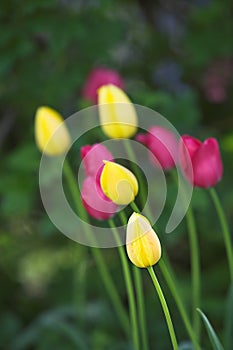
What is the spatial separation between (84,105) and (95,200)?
1.95ft

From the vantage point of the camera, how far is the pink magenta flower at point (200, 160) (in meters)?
0.92

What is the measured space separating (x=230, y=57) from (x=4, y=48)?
60cm

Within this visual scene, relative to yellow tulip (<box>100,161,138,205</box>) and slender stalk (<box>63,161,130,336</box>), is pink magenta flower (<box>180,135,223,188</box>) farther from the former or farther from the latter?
slender stalk (<box>63,161,130,336</box>)

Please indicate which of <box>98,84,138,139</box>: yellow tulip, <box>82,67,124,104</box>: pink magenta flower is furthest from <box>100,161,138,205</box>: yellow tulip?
<box>82,67,124,104</box>: pink magenta flower

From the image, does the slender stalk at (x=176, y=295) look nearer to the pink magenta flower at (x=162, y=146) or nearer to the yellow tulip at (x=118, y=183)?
the yellow tulip at (x=118, y=183)

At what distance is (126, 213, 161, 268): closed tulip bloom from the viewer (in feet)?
2.51

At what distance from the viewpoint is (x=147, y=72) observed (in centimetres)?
186

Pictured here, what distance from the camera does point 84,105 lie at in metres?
1.48

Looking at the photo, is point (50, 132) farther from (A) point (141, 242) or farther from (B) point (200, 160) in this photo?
(A) point (141, 242)

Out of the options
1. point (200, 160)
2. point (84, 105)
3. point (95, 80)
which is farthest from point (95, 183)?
point (95, 80)

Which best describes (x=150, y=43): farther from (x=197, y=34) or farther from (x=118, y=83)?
(x=118, y=83)

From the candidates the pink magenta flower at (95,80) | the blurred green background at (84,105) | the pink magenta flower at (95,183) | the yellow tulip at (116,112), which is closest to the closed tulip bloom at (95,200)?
the pink magenta flower at (95,183)

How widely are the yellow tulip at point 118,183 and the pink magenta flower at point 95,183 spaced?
44mm

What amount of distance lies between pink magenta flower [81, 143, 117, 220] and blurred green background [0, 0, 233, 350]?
37 centimetres
